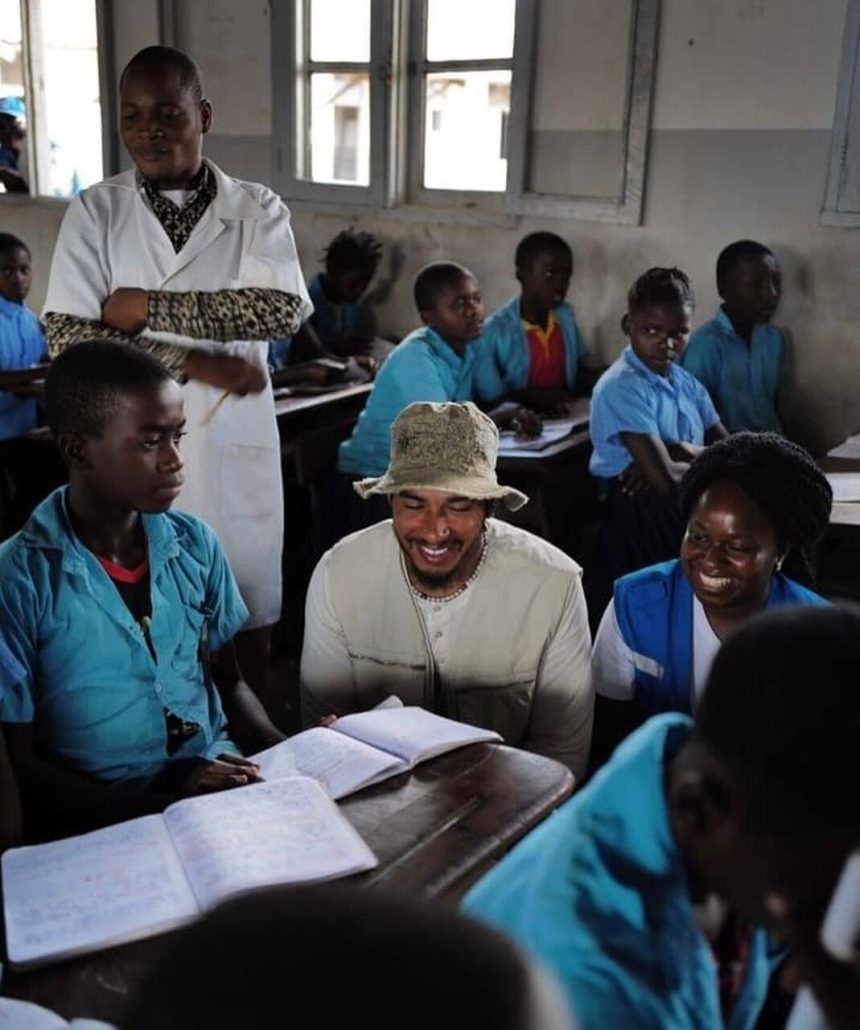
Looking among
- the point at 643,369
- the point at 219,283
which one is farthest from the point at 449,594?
the point at 643,369

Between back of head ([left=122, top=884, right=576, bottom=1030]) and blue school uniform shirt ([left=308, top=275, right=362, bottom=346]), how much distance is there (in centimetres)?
482

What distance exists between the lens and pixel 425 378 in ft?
11.8

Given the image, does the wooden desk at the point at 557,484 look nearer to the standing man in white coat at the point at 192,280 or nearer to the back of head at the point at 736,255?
the back of head at the point at 736,255

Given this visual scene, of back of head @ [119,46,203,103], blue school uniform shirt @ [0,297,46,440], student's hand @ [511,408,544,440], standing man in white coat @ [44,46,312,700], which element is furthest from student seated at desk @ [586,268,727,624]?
blue school uniform shirt @ [0,297,46,440]

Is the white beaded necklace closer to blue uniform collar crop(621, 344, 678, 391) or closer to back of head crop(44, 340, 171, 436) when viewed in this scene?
back of head crop(44, 340, 171, 436)

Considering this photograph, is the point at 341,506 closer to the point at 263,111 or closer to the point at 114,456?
the point at 114,456

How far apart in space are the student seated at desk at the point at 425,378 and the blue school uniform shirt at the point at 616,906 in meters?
2.54

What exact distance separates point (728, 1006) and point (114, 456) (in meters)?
1.26

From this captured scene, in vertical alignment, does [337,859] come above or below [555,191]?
below

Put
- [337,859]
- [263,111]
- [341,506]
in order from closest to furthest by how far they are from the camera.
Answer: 1. [337,859]
2. [341,506]
3. [263,111]

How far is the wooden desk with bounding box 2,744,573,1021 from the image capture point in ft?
3.39

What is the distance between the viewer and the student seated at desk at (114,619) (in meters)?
1.60

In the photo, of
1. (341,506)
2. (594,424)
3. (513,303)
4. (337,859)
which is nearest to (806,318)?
(513,303)

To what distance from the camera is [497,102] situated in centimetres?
502
